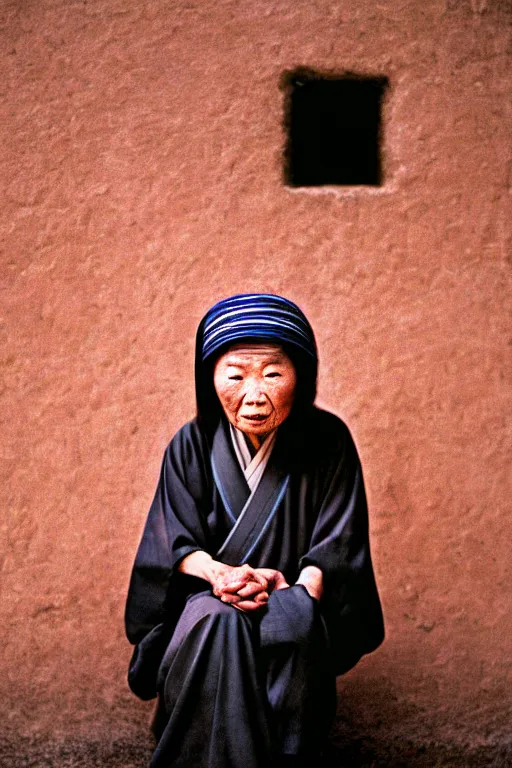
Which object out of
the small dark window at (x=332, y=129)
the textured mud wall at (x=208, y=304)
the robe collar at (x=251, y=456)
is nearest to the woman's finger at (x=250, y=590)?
the robe collar at (x=251, y=456)

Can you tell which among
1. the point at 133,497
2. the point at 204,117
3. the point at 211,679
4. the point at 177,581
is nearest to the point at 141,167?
the point at 204,117

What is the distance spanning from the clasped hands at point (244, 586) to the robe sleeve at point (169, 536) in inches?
5.3

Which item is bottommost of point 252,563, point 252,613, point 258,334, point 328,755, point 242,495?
point 328,755

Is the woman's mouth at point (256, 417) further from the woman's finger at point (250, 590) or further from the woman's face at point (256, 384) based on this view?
the woman's finger at point (250, 590)

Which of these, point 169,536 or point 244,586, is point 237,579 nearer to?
point 244,586

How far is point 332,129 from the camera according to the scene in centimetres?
354

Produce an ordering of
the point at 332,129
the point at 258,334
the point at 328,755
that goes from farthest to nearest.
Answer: the point at 332,129 < the point at 328,755 < the point at 258,334

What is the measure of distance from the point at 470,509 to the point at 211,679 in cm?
139

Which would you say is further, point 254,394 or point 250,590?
point 254,394

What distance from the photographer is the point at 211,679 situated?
2.18m

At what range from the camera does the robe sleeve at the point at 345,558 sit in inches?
93.5

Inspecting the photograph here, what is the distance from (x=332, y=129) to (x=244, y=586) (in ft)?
6.62

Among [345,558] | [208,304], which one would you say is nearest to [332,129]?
[208,304]

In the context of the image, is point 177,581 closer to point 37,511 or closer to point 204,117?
point 37,511
